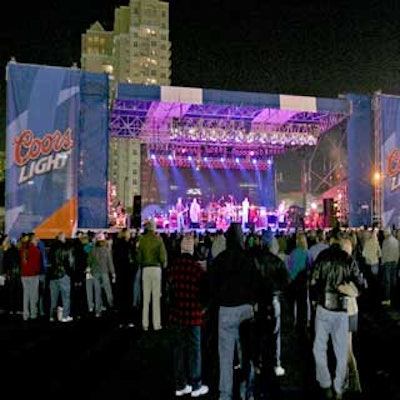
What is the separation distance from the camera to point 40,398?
478 cm

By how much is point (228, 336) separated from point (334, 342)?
105 cm

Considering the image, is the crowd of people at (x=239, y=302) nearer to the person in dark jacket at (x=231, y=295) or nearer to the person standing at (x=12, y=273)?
the person in dark jacket at (x=231, y=295)

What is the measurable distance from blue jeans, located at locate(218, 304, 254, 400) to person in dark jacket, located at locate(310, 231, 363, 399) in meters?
0.76

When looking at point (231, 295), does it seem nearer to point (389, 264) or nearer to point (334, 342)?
point (334, 342)

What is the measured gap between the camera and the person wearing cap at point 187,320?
497cm

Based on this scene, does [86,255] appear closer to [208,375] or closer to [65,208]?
[208,375]

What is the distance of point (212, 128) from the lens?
22266 mm

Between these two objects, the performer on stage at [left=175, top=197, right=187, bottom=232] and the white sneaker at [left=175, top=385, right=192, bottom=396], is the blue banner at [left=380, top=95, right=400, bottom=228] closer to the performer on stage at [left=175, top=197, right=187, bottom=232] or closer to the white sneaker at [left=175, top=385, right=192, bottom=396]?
the performer on stage at [left=175, top=197, right=187, bottom=232]

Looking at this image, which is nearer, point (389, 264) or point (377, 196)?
point (389, 264)

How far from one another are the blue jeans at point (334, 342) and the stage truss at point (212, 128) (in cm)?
1375

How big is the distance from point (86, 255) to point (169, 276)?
15.1ft

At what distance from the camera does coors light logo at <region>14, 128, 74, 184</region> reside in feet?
48.7

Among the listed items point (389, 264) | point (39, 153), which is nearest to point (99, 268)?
point (389, 264)

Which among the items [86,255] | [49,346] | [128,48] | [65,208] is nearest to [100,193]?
[65,208]
